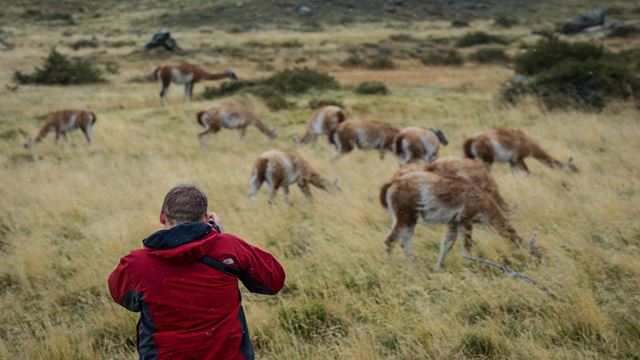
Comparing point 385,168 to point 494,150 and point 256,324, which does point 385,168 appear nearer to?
point 494,150

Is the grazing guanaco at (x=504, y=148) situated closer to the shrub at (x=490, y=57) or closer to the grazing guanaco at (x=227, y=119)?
the grazing guanaco at (x=227, y=119)

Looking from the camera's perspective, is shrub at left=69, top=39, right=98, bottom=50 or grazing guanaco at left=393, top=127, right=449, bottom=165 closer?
grazing guanaco at left=393, top=127, right=449, bottom=165

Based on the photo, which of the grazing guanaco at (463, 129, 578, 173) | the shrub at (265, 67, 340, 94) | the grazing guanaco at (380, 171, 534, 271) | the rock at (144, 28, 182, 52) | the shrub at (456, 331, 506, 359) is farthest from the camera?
the rock at (144, 28, 182, 52)

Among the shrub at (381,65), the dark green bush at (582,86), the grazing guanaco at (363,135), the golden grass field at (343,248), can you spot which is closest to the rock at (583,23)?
the shrub at (381,65)

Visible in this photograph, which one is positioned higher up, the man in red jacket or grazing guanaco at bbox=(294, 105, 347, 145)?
the man in red jacket

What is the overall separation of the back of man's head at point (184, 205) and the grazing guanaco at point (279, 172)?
241 inches

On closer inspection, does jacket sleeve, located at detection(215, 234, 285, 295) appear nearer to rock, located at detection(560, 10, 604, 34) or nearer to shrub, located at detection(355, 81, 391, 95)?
shrub, located at detection(355, 81, 391, 95)

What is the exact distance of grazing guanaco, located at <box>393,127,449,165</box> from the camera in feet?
34.7

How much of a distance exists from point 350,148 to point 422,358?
821 cm

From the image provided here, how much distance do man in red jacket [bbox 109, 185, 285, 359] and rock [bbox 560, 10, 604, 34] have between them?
4788 cm

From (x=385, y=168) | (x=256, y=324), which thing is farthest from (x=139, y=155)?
(x=256, y=324)

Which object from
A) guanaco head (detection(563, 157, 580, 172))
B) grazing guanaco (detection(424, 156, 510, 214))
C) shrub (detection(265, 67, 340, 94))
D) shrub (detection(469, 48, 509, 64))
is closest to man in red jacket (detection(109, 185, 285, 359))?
grazing guanaco (detection(424, 156, 510, 214))

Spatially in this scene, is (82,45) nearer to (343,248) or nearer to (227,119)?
(227,119)

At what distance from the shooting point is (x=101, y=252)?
23.1 feet
